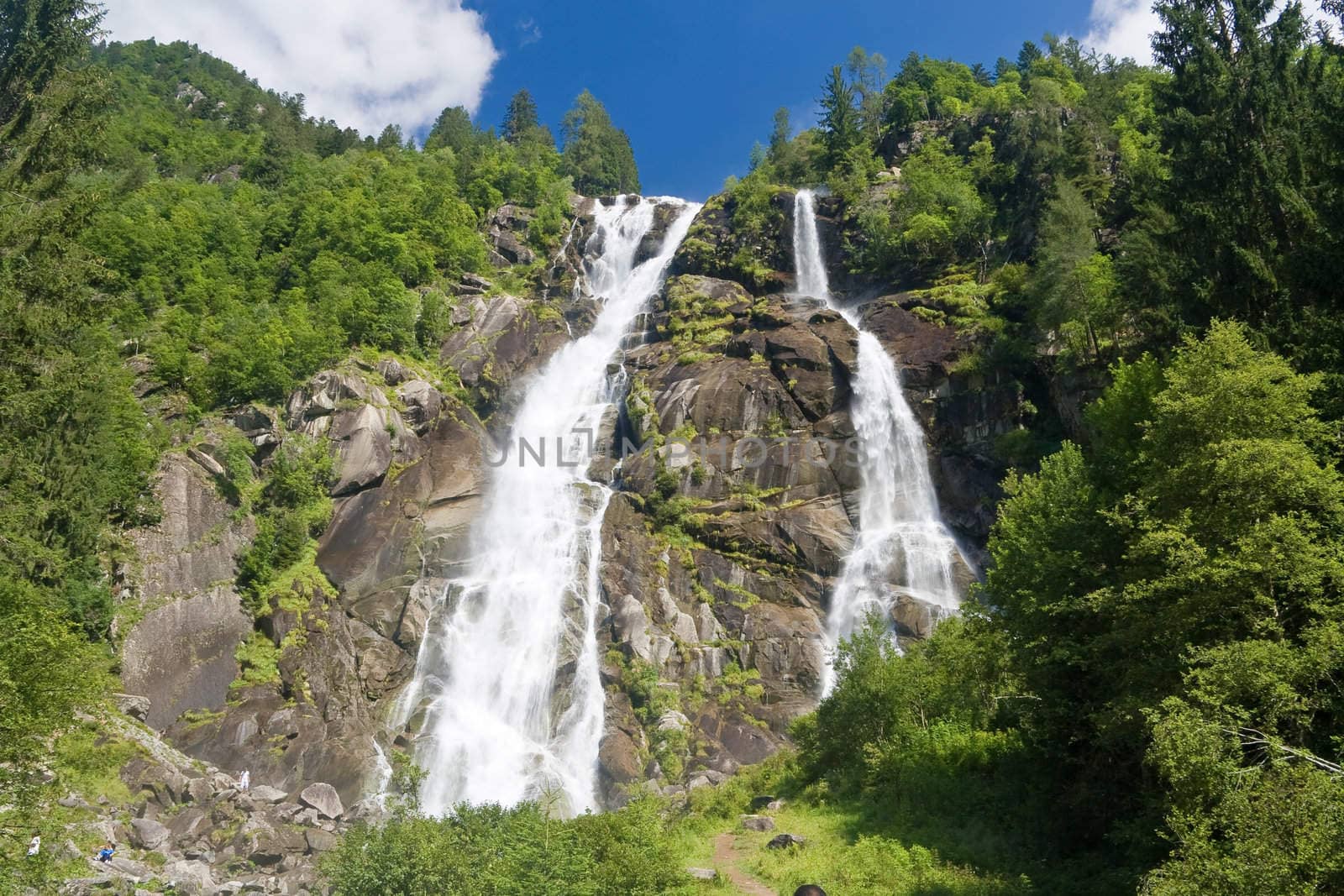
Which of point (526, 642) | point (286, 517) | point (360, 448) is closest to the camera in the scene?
point (526, 642)

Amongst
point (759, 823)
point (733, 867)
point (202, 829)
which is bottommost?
point (202, 829)

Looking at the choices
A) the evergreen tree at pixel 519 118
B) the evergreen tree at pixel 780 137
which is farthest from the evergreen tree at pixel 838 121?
the evergreen tree at pixel 519 118

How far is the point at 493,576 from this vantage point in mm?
33656

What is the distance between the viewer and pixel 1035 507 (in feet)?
60.2

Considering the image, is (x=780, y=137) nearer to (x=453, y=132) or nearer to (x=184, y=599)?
(x=453, y=132)

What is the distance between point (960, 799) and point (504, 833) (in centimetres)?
1002

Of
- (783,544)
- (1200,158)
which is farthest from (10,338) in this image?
(1200,158)

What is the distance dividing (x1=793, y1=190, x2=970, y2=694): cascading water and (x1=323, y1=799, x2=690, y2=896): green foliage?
17462mm

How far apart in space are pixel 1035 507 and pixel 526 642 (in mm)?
20364

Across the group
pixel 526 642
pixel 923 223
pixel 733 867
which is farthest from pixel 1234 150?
pixel 526 642

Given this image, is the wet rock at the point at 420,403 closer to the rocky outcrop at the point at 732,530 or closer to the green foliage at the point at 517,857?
the rocky outcrop at the point at 732,530

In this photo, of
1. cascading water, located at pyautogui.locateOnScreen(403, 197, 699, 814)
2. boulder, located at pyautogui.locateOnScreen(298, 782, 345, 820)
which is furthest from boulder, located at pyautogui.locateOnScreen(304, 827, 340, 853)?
cascading water, located at pyautogui.locateOnScreen(403, 197, 699, 814)

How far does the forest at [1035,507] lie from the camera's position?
10.6 m

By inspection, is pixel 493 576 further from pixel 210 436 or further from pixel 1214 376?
pixel 1214 376
